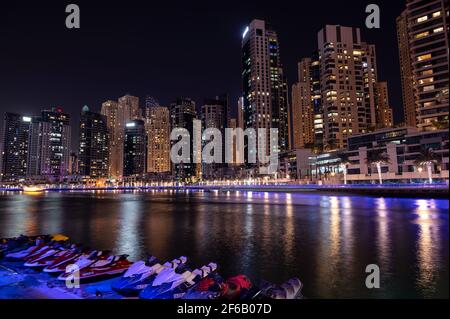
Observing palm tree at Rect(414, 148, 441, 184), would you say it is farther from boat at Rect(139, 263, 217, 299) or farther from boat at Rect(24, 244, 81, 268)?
boat at Rect(24, 244, 81, 268)


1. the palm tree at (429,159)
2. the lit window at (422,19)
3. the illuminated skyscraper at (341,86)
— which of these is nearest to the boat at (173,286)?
the palm tree at (429,159)

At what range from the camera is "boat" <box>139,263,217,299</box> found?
1035 cm

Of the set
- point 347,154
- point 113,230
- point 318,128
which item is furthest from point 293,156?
point 113,230

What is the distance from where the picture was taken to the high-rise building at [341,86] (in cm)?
17650

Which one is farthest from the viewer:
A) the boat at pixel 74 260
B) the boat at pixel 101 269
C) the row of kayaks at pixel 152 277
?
the boat at pixel 74 260

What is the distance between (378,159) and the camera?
100438 millimetres

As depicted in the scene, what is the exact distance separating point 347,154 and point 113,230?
105963mm

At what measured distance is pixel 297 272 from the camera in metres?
16.7

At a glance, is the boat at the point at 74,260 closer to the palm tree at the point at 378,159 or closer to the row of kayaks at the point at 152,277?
the row of kayaks at the point at 152,277

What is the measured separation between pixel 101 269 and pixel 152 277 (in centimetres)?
269

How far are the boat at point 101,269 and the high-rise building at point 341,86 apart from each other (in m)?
172

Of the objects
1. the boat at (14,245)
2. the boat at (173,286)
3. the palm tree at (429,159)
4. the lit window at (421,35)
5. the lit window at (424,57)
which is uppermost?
the lit window at (421,35)

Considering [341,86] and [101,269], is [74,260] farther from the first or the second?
[341,86]

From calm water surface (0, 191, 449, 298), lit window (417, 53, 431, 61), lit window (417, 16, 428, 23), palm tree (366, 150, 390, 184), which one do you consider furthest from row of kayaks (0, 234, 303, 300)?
lit window (417, 16, 428, 23)
